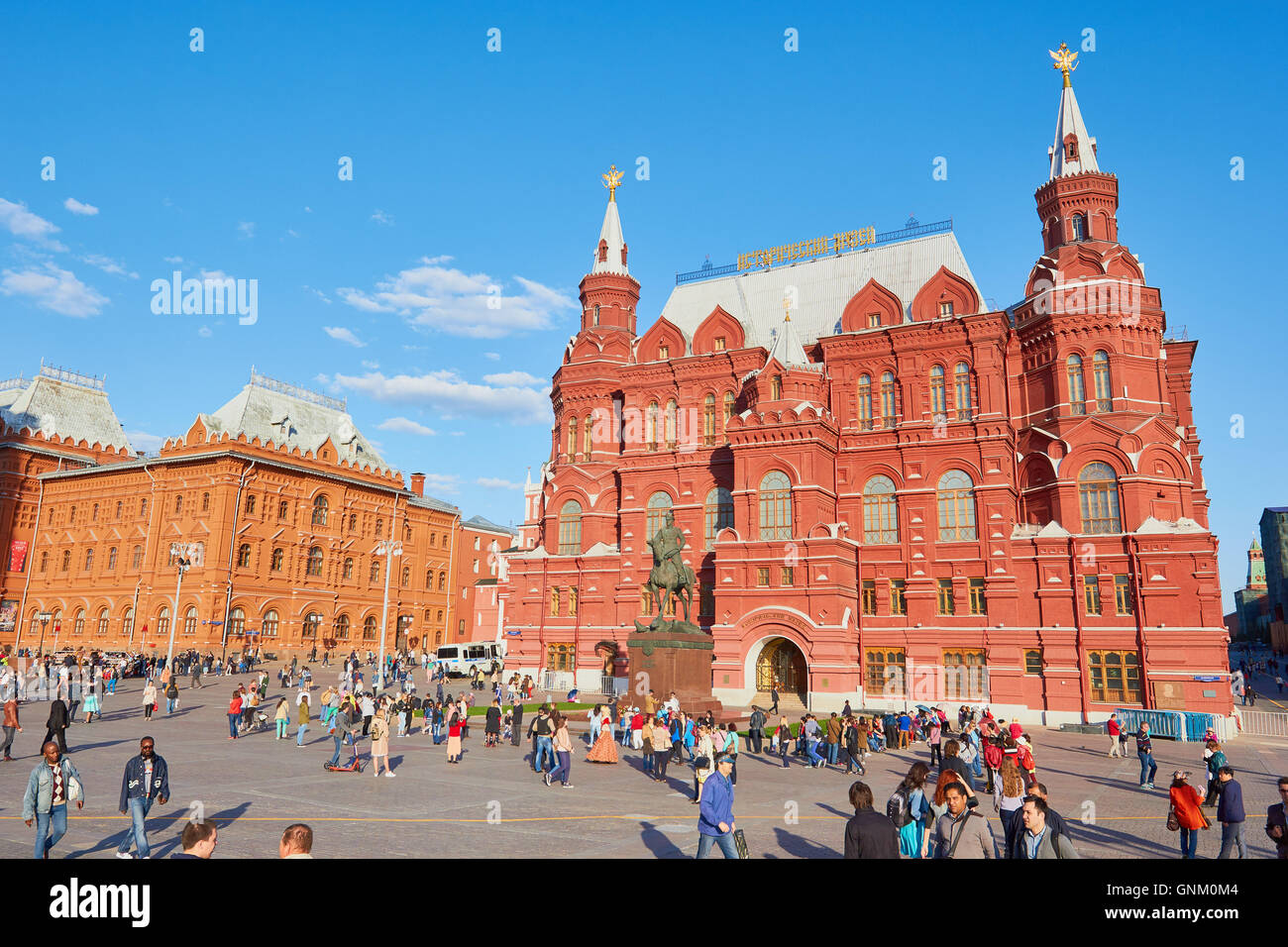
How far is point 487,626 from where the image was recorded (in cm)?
8106

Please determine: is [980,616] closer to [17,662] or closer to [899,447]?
[899,447]

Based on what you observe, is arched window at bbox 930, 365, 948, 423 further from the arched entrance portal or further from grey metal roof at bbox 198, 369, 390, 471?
grey metal roof at bbox 198, 369, 390, 471

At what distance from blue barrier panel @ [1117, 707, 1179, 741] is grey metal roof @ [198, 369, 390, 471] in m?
58.0

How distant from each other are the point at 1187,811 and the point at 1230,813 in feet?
1.63

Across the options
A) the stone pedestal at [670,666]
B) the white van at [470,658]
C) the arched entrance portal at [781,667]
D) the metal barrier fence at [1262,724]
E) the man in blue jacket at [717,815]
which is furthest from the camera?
the white van at [470,658]

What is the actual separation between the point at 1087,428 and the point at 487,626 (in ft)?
Result: 182

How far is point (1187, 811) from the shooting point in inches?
467

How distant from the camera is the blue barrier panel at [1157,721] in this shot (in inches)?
1357

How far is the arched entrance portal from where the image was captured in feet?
146

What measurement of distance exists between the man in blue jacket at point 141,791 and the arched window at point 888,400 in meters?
41.0

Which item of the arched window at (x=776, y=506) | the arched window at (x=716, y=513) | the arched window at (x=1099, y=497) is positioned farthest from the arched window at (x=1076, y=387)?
Answer: the arched window at (x=716, y=513)

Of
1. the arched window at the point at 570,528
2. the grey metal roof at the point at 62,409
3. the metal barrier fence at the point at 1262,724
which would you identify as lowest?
the metal barrier fence at the point at 1262,724

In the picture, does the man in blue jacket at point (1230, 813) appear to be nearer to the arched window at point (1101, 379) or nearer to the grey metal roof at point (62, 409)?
the arched window at point (1101, 379)

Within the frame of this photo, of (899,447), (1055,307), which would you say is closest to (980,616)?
(899,447)
